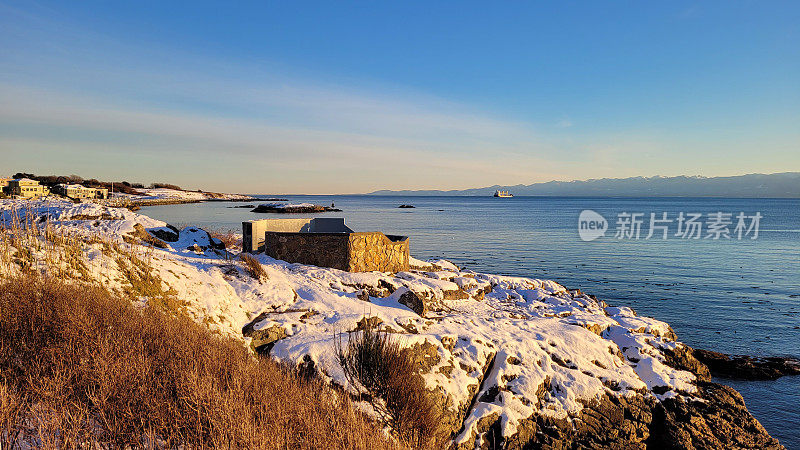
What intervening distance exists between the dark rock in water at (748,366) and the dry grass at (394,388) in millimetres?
13071

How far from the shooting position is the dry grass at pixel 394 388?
617 centimetres

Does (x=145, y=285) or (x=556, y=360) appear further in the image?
(x=556, y=360)

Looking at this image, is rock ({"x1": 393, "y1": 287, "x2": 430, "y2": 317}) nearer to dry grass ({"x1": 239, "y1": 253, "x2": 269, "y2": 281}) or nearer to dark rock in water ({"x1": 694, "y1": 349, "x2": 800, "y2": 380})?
dry grass ({"x1": 239, "y1": 253, "x2": 269, "y2": 281})

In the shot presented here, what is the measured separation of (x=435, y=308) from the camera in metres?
14.1

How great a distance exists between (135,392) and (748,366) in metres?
18.1

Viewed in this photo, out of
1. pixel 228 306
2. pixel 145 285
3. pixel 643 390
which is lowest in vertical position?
pixel 643 390

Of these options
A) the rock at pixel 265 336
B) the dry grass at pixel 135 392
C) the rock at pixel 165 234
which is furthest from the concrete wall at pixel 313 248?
the dry grass at pixel 135 392

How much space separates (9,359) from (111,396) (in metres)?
1.40

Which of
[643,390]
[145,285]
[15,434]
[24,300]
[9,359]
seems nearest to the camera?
[15,434]

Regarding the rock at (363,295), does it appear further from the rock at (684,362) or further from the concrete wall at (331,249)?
the rock at (684,362)

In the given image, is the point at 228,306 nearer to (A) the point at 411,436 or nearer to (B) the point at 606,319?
(A) the point at 411,436

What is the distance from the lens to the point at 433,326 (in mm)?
11055

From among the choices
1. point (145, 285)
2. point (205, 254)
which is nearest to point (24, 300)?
point (145, 285)

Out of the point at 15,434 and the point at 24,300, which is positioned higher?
the point at 24,300
